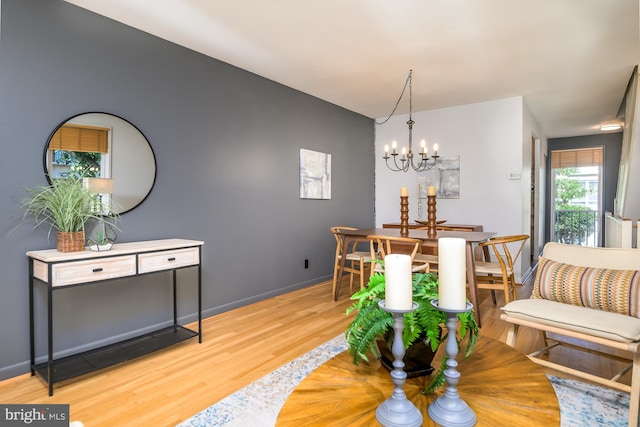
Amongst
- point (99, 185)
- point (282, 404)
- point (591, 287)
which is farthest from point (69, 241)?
point (591, 287)

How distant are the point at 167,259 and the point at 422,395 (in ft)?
6.78

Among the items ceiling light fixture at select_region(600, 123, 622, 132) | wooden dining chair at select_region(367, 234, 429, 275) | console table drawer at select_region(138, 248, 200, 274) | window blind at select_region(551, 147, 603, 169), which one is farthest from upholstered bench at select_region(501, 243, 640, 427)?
window blind at select_region(551, 147, 603, 169)

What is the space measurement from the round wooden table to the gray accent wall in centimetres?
219

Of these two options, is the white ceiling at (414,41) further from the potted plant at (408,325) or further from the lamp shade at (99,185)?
the potted plant at (408,325)

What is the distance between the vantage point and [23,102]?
2338mm

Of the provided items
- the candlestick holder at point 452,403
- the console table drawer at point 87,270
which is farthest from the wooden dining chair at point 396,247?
the candlestick holder at point 452,403

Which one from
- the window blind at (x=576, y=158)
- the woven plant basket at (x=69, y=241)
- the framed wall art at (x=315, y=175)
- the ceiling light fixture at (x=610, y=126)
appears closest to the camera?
the woven plant basket at (x=69, y=241)

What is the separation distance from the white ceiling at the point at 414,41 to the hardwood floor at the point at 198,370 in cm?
250

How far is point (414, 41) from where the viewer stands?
311 cm

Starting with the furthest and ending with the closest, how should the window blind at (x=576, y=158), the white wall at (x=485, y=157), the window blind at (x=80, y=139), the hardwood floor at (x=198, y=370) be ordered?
the window blind at (x=576, y=158), the white wall at (x=485, y=157), the window blind at (x=80, y=139), the hardwood floor at (x=198, y=370)

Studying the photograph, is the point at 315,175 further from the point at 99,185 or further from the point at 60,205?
the point at 60,205

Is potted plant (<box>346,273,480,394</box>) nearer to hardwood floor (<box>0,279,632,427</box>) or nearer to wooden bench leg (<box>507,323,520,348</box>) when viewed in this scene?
hardwood floor (<box>0,279,632,427</box>)

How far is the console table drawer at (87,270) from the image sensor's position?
2104 mm

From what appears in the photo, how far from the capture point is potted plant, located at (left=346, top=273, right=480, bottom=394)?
122 centimetres
